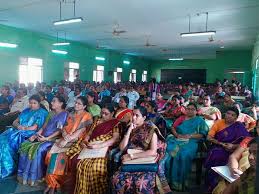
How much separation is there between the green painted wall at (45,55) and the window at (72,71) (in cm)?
26

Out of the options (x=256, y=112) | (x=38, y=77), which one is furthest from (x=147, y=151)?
(x=38, y=77)

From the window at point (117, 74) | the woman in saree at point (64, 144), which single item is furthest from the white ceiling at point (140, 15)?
the window at point (117, 74)

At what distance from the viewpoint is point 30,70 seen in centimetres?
1021

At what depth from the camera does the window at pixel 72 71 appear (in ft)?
41.3

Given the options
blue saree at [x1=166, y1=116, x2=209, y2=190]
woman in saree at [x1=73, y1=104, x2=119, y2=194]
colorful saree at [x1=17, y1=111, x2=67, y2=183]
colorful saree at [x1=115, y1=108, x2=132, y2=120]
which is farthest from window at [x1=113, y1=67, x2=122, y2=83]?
woman in saree at [x1=73, y1=104, x2=119, y2=194]

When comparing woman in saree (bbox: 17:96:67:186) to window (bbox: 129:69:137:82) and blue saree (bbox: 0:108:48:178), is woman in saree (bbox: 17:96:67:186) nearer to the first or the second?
blue saree (bbox: 0:108:48:178)

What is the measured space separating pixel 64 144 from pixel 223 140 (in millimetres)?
1865

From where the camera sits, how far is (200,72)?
22031 millimetres

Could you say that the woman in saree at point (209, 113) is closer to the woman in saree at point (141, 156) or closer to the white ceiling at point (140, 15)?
the woman in saree at point (141, 156)

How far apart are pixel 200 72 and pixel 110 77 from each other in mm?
9639

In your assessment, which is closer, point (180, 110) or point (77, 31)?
point (180, 110)

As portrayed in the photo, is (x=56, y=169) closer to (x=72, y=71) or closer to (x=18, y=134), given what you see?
(x=18, y=134)

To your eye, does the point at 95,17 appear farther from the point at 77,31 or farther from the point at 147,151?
the point at 147,151

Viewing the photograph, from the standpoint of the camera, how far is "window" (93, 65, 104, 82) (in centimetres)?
1477
